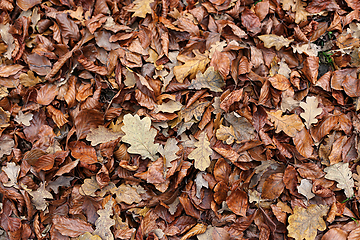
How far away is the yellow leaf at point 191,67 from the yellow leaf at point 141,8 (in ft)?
1.46

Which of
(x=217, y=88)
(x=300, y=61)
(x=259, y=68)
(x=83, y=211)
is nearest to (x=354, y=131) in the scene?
(x=300, y=61)

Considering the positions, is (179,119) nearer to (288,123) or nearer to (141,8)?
(288,123)

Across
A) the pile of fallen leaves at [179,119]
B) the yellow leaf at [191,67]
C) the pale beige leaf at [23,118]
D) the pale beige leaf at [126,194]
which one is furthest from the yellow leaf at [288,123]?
the pale beige leaf at [23,118]

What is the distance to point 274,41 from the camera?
190cm

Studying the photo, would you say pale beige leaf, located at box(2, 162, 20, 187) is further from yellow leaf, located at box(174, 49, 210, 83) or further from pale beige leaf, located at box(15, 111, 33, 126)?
yellow leaf, located at box(174, 49, 210, 83)

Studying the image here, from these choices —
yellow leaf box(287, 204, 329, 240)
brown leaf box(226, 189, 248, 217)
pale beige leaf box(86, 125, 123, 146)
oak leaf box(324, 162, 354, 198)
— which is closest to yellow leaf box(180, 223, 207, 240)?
brown leaf box(226, 189, 248, 217)

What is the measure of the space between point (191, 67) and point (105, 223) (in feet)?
3.88

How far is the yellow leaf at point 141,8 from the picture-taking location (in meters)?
1.94

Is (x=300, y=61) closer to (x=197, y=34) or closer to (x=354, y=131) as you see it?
(x=354, y=131)

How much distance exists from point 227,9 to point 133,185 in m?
1.46

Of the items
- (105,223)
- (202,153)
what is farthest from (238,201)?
(105,223)

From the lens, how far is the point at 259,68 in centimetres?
188

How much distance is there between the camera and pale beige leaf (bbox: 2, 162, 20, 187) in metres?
1.75

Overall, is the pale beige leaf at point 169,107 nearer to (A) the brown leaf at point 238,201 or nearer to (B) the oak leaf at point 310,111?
(A) the brown leaf at point 238,201
